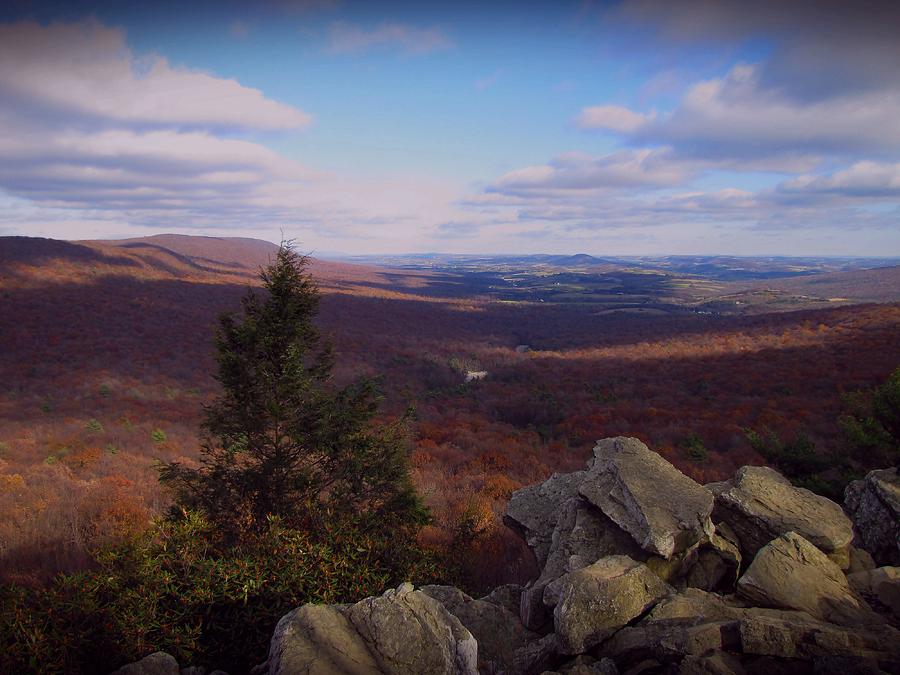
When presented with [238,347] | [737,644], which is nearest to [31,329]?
[238,347]

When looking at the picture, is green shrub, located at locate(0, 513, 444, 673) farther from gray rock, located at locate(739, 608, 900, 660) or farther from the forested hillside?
gray rock, located at locate(739, 608, 900, 660)

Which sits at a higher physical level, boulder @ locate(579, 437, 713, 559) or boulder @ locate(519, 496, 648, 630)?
boulder @ locate(579, 437, 713, 559)

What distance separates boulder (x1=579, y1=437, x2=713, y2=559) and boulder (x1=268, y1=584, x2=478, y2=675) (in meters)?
3.14

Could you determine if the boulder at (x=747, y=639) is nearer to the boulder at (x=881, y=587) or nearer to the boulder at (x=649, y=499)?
the boulder at (x=881, y=587)

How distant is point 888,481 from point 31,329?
50.8m

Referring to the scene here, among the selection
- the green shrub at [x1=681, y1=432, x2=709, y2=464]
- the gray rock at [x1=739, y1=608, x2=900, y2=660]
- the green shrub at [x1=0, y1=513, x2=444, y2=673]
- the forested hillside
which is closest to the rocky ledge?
the gray rock at [x1=739, y1=608, x2=900, y2=660]

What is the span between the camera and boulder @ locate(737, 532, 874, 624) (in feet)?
17.5

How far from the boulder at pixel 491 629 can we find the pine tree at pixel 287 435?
245cm

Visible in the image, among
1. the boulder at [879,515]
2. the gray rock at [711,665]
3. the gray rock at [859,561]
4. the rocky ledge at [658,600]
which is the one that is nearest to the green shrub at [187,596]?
the rocky ledge at [658,600]

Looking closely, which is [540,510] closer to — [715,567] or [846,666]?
[715,567]

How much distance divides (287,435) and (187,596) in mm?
3409

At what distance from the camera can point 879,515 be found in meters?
7.50

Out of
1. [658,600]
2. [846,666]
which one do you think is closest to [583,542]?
[658,600]

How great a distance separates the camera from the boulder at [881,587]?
5527 mm
